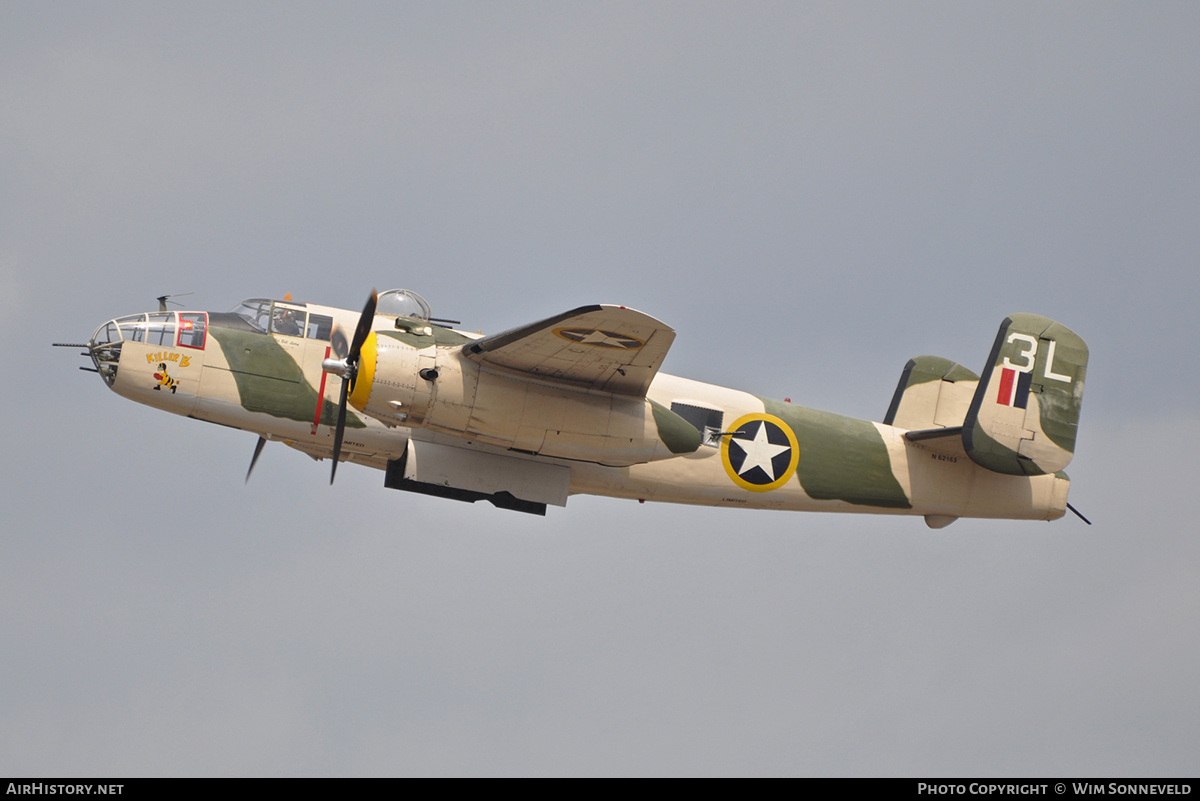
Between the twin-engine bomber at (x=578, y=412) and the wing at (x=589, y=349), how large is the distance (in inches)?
1.3

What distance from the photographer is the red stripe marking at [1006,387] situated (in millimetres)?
22688

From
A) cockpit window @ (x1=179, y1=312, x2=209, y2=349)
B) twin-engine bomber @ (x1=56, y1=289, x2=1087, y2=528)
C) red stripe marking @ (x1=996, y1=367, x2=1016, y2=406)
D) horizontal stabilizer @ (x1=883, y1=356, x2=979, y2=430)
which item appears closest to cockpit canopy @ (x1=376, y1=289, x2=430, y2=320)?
twin-engine bomber @ (x1=56, y1=289, x2=1087, y2=528)

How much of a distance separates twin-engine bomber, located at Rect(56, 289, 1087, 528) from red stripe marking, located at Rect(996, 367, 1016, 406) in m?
0.02

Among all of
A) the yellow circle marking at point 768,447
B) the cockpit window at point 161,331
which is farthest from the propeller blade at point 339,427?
the yellow circle marking at point 768,447

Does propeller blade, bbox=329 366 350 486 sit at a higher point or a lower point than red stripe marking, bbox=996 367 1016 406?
lower

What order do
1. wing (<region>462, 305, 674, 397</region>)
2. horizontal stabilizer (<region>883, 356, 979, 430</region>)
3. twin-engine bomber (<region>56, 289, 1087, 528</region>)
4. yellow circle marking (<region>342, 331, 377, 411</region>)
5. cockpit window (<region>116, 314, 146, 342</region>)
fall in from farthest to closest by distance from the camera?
horizontal stabilizer (<region>883, 356, 979, 430</region>) < cockpit window (<region>116, 314, 146, 342</region>) < twin-engine bomber (<region>56, 289, 1087, 528</region>) < yellow circle marking (<region>342, 331, 377, 411</region>) < wing (<region>462, 305, 674, 397</region>)

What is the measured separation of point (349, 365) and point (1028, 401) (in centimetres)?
1167

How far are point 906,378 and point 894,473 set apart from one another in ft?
8.54

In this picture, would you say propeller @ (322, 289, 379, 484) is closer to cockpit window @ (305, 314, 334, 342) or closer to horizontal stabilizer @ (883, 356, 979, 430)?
cockpit window @ (305, 314, 334, 342)

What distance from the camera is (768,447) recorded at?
22.0 m

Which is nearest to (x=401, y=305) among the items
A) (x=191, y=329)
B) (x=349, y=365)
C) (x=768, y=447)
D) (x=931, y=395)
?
(x=349, y=365)

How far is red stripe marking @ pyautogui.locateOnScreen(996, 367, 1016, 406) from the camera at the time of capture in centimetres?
2269
